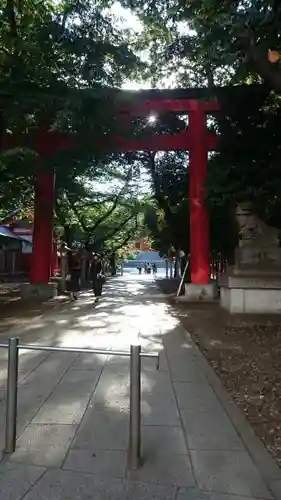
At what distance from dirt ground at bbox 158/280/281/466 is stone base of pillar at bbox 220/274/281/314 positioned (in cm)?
53

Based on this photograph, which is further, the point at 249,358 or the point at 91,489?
the point at 249,358

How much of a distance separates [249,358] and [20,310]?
759 cm

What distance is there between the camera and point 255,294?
38.3 feet

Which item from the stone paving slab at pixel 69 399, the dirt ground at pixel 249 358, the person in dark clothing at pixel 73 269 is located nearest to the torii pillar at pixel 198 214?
the dirt ground at pixel 249 358

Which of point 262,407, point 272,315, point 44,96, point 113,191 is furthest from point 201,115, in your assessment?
point 113,191

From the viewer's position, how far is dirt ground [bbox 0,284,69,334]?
10133 millimetres

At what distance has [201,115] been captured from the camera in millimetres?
15062

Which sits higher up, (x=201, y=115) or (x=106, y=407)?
(x=201, y=115)

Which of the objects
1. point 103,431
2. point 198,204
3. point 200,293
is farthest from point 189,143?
point 103,431

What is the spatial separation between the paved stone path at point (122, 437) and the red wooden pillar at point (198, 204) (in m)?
8.11

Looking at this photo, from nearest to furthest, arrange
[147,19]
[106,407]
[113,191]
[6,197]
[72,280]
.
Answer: [106,407] < [147,19] < [6,197] < [72,280] < [113,191]

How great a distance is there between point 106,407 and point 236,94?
31.6ft

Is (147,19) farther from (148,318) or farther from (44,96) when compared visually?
(148,318)

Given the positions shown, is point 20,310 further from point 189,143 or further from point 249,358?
point 189,143
